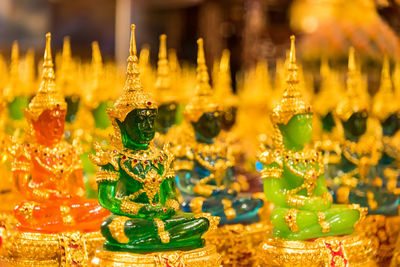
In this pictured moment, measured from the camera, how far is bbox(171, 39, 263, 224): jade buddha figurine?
5.13 metres

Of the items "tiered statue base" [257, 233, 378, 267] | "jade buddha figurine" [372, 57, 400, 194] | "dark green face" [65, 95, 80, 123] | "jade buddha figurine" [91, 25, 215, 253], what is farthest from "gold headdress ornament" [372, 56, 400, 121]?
"jade buddha figurine" [91, 25, 215, 253]

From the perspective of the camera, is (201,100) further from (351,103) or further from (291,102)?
(351,103)

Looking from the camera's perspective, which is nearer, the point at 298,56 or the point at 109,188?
the point at 109,188

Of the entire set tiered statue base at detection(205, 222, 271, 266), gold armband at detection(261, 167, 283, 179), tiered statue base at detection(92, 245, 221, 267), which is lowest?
tiered statue base at detection(205, 222, 271, 266)

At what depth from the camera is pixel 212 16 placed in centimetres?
1218

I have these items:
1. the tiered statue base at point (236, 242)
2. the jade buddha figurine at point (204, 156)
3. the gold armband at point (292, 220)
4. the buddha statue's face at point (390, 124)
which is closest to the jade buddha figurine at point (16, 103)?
the jade buddha figurine at point (204, 156)

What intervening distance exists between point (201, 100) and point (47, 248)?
1565 millimetres

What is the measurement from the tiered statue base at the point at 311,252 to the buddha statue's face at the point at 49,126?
140 cm

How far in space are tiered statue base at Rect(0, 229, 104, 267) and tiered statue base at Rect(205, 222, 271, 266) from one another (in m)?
0.88

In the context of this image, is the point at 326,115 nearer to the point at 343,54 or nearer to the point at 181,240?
the point at 181,240

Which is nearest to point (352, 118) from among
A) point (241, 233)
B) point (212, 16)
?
point (241, 233)

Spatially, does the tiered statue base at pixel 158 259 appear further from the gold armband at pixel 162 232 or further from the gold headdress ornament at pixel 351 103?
the gold headdress ornament at pixel 351 103

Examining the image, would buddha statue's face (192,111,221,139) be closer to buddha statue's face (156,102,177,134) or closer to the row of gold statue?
the row of gold statue

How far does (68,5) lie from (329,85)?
6.33 metres
